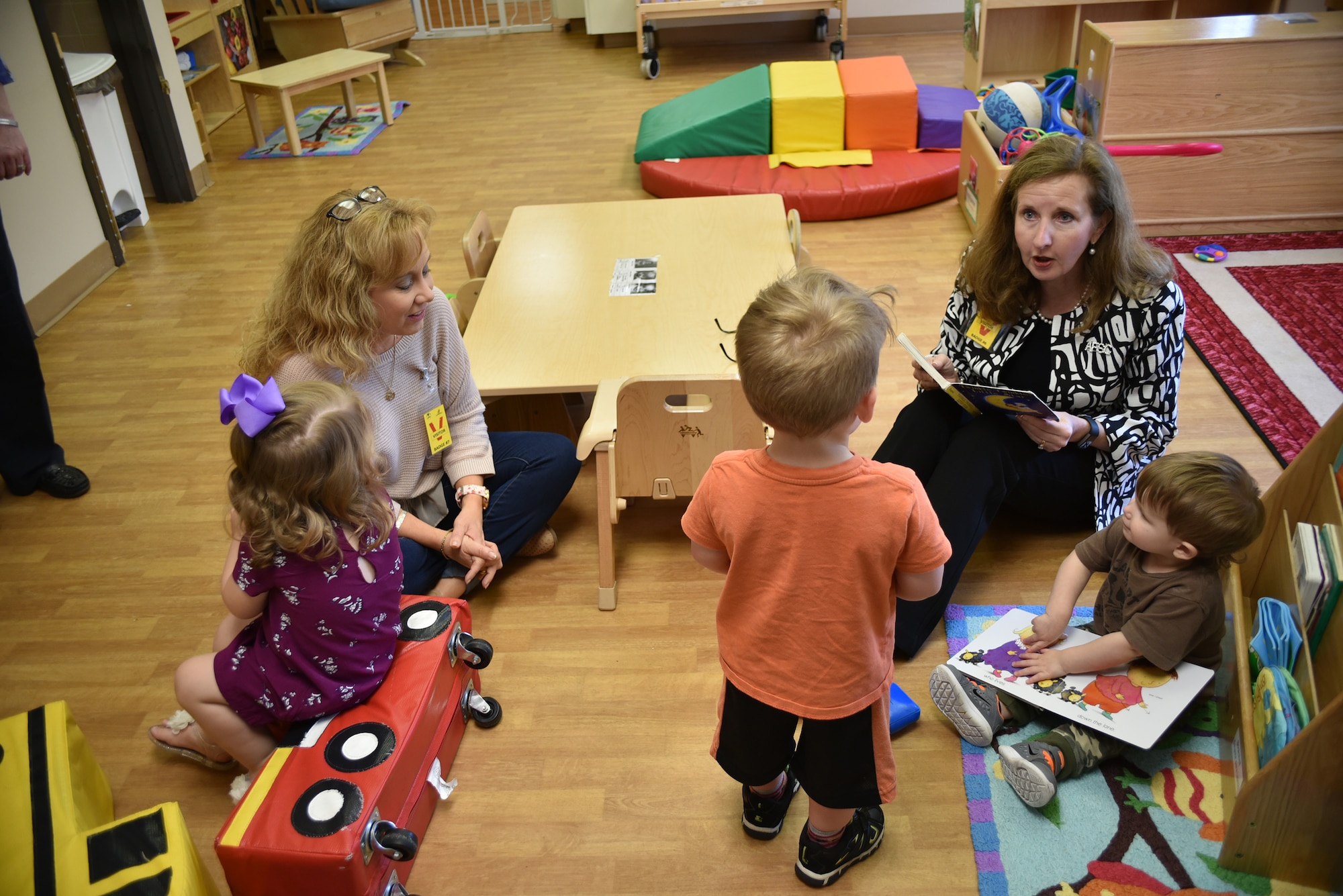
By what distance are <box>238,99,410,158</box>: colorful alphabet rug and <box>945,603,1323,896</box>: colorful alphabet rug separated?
16.3ft

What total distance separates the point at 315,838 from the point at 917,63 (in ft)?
19.2

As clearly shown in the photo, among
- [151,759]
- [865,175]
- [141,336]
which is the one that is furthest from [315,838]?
[865,175]

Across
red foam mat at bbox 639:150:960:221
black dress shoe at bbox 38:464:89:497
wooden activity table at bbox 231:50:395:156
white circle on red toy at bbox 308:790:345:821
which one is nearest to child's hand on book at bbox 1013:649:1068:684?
white circle on red toy at bbox 308:790:345:821

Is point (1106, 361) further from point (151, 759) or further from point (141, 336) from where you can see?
point (141, 336)

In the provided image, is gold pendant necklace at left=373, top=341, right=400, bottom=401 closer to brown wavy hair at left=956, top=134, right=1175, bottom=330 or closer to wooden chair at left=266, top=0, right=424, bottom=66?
brown wavy hair at left=956, top=134, right=1175, bottom=330

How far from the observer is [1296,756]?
1455 mm

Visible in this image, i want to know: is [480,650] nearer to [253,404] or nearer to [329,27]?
[253,404]

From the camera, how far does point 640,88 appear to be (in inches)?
246

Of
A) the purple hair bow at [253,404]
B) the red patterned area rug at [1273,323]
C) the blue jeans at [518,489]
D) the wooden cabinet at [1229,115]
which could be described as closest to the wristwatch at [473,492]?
the blue jeans at [518,489]

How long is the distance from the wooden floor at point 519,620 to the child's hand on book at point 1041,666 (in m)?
0.19

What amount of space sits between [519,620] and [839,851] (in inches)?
36.9

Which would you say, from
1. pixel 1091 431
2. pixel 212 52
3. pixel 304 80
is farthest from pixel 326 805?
pixel 212 52

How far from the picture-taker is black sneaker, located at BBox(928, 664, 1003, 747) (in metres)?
1.84

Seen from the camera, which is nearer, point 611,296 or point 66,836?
point 66,836
